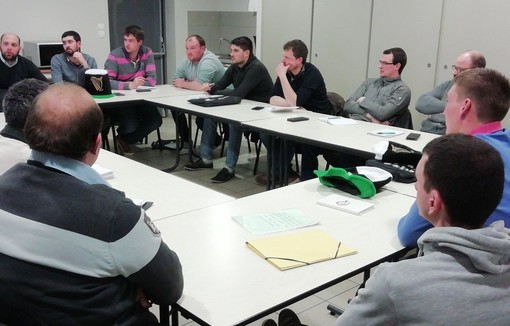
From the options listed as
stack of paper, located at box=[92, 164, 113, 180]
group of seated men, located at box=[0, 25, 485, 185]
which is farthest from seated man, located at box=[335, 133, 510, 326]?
group of seated men, located at box=[0, 25, 485, 185]

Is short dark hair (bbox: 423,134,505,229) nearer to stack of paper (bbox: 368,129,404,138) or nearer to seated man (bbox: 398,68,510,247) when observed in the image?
seated man (bbox: 398,68,510,247)

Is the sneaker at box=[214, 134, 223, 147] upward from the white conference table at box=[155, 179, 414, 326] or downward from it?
downward

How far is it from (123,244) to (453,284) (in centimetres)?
76

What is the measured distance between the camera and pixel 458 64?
167 inches

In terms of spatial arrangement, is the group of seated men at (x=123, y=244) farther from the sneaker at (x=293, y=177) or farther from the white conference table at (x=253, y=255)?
the sneaker at (x=293, y=177)

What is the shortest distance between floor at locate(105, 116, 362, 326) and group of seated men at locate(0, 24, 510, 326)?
1.36 meters

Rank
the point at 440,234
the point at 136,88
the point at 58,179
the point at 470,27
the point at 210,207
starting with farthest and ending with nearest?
the point at 136,88 < the point at 470,27 < the point at 210,207 < the point at 58,179 < the point at 440,234

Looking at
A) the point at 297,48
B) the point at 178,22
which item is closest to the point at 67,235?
the point at 297,48

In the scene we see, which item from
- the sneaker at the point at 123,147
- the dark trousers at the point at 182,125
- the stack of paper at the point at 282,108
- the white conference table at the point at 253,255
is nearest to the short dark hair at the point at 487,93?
the white conference table at the point at 253,255

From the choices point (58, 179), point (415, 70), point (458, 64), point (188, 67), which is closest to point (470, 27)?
point (415, 70)

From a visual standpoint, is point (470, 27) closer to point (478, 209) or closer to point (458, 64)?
point (458, 64)

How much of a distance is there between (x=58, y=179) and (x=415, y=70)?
484cm

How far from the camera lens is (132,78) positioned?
18.7ft

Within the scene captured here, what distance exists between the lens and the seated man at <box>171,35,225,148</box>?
5.55 m
